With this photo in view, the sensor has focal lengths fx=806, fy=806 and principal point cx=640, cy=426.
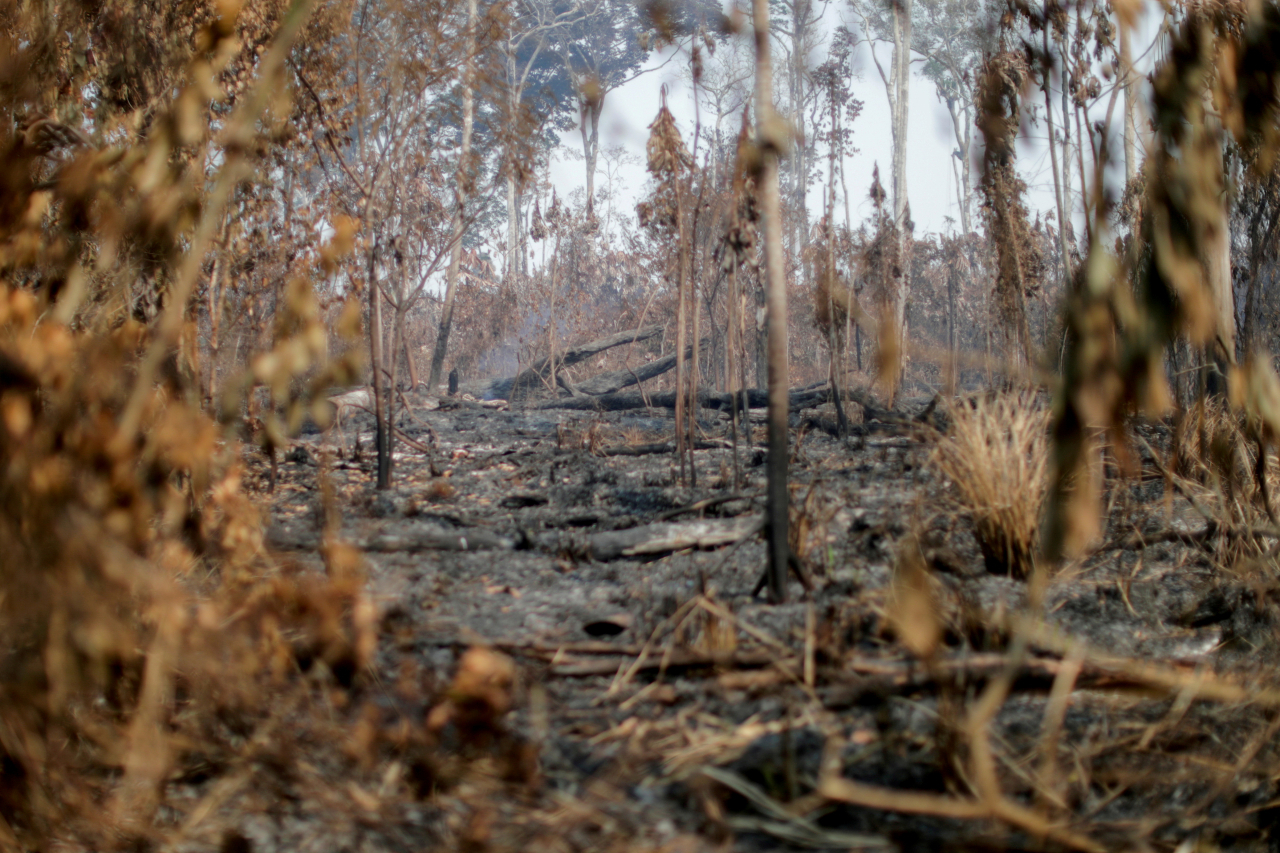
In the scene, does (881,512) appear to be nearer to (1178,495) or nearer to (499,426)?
(1178,495)

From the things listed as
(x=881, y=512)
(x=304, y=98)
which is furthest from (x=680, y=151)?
(x=881, y=512)

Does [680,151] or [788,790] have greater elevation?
[680,151]

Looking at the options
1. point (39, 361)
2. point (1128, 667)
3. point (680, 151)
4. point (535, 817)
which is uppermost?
point (680, 151)

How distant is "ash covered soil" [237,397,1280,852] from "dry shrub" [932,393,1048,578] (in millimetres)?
139

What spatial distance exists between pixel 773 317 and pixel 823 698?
108 centimetres

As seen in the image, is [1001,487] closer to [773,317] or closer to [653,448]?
[773,317]

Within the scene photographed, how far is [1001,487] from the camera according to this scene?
265cm

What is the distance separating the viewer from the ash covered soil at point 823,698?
4.22 ft

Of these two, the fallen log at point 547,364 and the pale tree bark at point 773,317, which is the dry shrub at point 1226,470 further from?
the fallen log at point 547,364

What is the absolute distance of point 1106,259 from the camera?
0.98 m

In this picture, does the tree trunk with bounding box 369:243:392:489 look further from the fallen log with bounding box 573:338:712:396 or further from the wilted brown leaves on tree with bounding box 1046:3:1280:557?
the fallen log with bounding box 573:338:712:396

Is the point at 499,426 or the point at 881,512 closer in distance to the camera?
the point at 881,512

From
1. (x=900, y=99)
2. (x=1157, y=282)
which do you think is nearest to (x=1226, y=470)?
(x=1157, y=282)

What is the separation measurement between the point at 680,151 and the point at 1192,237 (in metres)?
4.18
